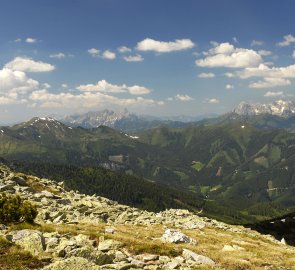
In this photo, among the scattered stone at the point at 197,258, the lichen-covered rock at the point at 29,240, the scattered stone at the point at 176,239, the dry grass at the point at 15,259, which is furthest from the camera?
the scattered stone at the point at 176,239

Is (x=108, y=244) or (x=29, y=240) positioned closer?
(x=29, y=240)

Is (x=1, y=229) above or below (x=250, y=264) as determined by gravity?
above

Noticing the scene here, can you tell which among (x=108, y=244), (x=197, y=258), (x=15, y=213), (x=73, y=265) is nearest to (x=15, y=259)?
(x=73, y=265)

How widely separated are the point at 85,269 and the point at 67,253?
4.65 meters

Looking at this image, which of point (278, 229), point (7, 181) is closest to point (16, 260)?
point (7, 181)

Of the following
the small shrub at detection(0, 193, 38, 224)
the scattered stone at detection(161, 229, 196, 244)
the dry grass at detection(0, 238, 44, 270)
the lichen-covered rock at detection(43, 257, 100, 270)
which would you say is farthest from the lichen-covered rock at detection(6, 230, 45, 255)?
the scattered stone at detection(161, 229, 196, 244)

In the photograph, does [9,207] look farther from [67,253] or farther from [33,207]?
[67,253]

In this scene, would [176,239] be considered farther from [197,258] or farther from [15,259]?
[15,259]

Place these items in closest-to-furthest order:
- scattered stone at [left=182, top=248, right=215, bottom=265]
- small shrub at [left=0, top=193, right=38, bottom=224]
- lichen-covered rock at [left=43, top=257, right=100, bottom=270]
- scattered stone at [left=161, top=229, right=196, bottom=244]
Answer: lichen-covered rock at [left=43, top=257, right=100, bottom=270]
scattered stone at [left=182, top=248, right=215, bottom=265]
small shrub at [left=0, top=193, right=38, bottom=224]
scattered stone at [left=161, top=229, right=196, bottom=244]

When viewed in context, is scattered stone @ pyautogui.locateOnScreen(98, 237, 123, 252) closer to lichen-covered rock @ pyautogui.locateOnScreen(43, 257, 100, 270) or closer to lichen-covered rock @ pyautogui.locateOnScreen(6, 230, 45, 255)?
lichen-covered rock @ pyautogui.locateOnScreen(6, 230, 45, 255)

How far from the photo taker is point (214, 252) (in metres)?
32.4

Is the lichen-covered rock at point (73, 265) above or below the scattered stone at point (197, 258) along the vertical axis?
above

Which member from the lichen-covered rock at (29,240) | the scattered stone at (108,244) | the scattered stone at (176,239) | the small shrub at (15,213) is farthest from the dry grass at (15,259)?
the scattered stone at (176,239)

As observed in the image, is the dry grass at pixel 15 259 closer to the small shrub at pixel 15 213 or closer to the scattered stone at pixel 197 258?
the small shrub at pixel 15 213
